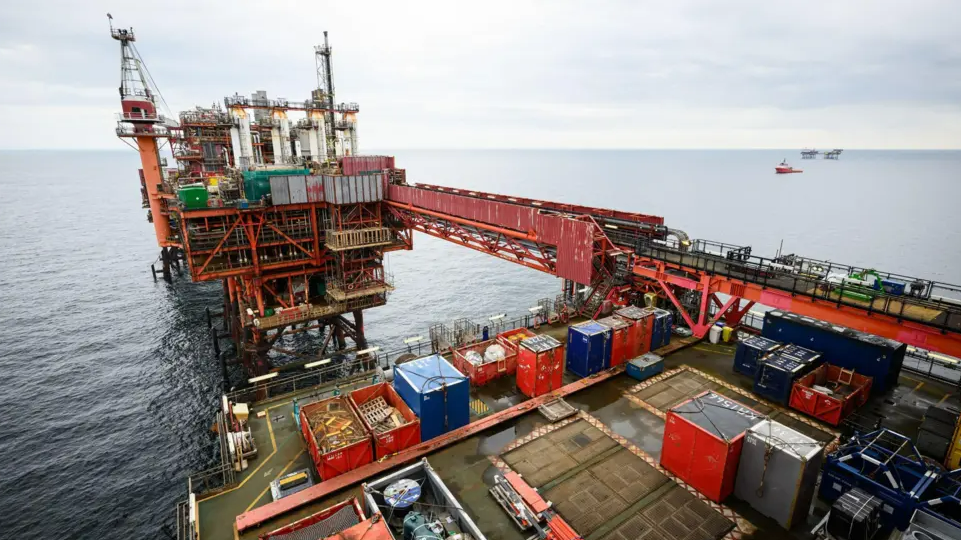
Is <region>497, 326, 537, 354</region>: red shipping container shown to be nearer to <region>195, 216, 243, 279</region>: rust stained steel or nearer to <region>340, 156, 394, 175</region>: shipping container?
<region>340, 156, 394, 175</region>: shipping container

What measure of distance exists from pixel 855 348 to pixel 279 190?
3999cm

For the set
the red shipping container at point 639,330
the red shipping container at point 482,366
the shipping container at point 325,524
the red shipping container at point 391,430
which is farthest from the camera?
the red shipping container at point 639,330

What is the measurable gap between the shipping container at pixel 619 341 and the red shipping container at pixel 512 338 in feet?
15.3

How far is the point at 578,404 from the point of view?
2320cm

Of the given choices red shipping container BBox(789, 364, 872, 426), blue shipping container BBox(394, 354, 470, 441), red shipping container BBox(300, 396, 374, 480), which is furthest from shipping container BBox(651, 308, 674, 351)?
red shipping container BBox(300, 396, 374, 480)

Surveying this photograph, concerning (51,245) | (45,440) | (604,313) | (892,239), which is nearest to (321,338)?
(45,440)

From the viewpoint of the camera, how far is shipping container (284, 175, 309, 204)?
36.7 m

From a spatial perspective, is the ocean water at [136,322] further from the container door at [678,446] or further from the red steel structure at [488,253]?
the container door at [678,446]

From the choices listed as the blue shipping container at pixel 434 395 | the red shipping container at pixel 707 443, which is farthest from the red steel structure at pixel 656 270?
the blue shipping container at pixel 434 395

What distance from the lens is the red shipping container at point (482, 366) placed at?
24844mm

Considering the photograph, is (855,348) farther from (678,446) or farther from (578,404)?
(578,404)

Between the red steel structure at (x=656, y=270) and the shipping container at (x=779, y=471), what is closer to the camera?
the shipping container at (x=779, y=471)

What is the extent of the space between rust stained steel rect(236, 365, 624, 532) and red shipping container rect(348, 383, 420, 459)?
34cm

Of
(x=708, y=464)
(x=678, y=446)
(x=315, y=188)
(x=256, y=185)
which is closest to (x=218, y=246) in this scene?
(x=256, y=185)
